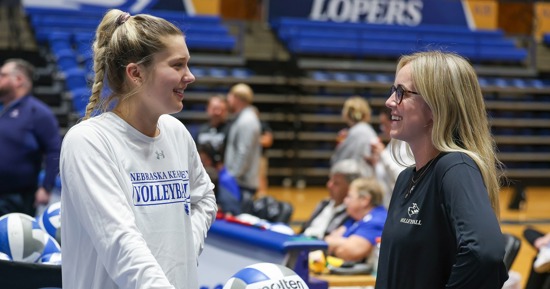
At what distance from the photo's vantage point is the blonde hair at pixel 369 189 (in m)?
5.64

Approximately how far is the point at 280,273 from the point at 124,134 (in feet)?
2.72

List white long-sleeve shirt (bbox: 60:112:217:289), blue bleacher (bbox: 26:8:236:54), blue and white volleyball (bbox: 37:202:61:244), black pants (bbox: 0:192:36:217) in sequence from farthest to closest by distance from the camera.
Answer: blue bleacher (bbox: 26:8:236:54)
black pants (bbox: 0:192:36:217)
blue and white volleyball (bbox: 37:202:61:244)
white long-sleeve shirt (bbox: 60:112:217:289)

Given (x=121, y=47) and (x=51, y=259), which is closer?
(x=121, y=47)

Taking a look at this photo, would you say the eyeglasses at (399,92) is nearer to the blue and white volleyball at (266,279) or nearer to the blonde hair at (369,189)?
the blue and white volleyball at (266,279)

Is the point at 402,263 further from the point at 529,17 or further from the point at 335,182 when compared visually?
the point at 529,17

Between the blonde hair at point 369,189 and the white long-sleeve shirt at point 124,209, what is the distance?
318 centimetres

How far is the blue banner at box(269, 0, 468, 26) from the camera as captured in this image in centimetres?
1587

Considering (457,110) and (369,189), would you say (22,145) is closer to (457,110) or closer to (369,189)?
(369,189)

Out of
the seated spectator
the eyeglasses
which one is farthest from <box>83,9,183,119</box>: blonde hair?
the seated spectator

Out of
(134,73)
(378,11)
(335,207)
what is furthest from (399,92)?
(378,11)

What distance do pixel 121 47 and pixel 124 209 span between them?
0.45m

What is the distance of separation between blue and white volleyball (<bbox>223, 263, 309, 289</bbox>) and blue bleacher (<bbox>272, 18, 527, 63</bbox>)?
39.5ft

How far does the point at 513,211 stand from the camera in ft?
40.7

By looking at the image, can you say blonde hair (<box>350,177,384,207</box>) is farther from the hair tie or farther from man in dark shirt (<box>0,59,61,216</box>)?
the hair tie
